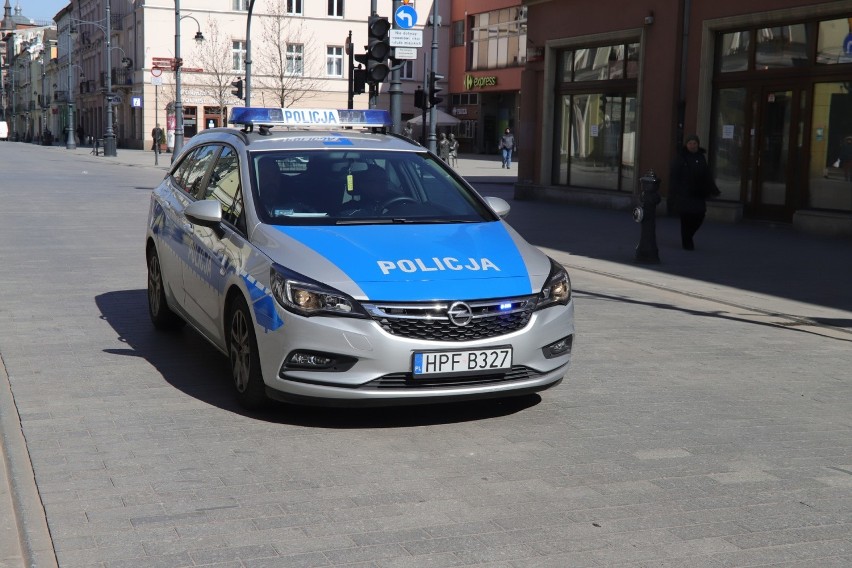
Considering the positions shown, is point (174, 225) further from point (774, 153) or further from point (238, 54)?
point (238, 54)

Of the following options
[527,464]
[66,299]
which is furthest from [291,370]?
[66,299]

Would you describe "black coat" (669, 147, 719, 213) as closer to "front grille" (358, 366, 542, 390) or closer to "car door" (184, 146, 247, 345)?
"car door" (184, 146, 247, 345)

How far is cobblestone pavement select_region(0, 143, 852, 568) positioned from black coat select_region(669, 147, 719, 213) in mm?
5887

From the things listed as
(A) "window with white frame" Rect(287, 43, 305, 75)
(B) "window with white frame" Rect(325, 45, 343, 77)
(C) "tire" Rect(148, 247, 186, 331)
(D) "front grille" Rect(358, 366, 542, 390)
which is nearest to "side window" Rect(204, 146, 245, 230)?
(C) "tire" Rect(148, 247, 186, 331)

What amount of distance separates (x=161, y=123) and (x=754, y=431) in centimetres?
6930

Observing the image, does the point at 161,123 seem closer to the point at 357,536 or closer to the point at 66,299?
the point at 66,299

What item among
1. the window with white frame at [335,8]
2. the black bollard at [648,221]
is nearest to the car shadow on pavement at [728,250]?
the black bollard at [648,221]

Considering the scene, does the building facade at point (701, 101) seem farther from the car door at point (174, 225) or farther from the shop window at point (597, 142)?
the car door at point (174, 225)

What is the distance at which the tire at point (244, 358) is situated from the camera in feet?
19.6

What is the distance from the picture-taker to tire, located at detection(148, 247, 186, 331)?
8305mm

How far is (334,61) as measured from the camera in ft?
240

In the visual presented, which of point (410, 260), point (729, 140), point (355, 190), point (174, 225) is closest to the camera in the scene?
point (410, 260)

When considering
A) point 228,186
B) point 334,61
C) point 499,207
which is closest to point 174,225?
point 228,186

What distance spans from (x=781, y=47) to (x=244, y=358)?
51.9 feet
